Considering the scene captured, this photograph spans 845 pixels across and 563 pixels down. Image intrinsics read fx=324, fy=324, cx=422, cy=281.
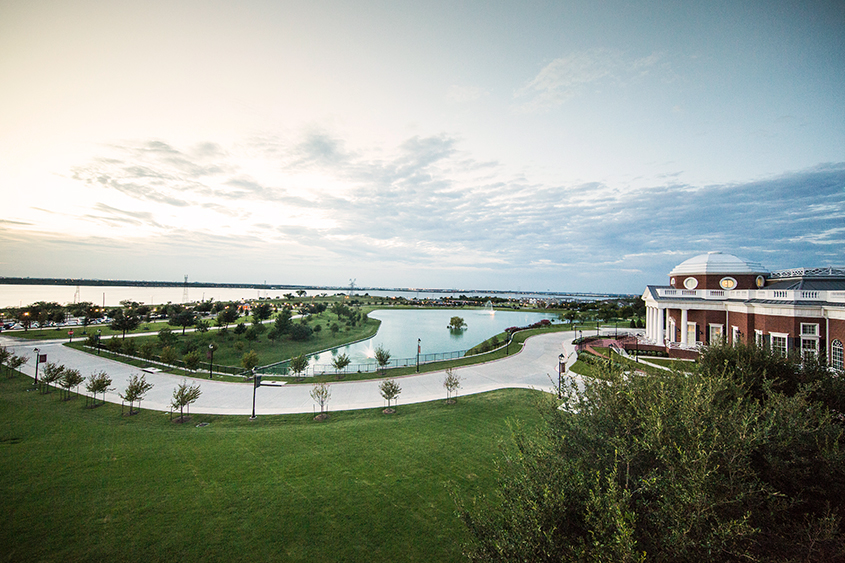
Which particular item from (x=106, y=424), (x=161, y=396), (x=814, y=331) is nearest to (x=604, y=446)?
(x=106, y=424)

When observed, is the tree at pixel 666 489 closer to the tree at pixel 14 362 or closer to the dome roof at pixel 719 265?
the dome roof at pixel 719 265

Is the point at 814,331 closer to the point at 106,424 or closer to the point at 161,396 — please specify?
the point at 106,424

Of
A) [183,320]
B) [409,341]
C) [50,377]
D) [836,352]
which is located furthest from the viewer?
[409,341]

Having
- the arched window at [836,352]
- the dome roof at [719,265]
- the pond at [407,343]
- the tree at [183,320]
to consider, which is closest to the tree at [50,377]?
the pond at [407,343]

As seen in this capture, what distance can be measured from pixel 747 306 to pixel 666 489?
26917 mm

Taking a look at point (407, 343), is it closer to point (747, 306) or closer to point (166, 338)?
point (166, 338)

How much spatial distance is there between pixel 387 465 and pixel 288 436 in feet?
16.4

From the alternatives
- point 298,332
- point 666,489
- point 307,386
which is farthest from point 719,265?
point 298,332

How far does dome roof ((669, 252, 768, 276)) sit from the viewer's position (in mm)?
26641

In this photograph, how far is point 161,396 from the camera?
20.5 meters

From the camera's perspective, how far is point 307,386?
2319 centimetres

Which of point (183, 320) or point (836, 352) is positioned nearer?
point (836, 352)

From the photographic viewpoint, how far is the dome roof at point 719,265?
2664 centimetres

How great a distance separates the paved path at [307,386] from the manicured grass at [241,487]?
3.01 meters
